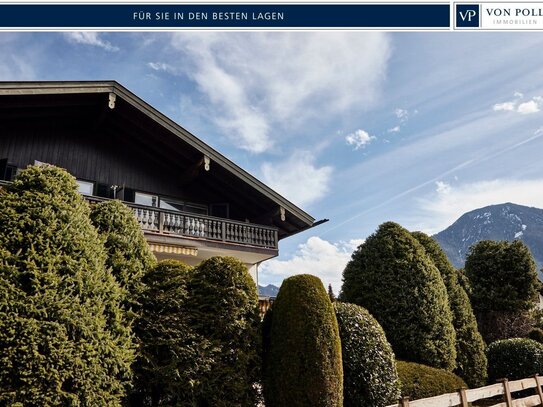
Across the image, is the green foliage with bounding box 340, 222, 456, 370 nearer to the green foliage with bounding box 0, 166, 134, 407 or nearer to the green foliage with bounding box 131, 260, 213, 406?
the green foliage with bounding box 131, 260, 213, 406

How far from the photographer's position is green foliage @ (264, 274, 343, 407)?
7668 millimetres

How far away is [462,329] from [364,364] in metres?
5.95

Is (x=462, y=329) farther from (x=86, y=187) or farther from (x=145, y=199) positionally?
(x=86, y=187)

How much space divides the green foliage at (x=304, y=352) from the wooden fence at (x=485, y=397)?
1303mm

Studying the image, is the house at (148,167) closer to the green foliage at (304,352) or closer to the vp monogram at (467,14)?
the green foliage at (304,352)

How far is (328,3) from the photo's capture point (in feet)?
29.9

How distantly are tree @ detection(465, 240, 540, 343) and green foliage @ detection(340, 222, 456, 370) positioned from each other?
1023 cm

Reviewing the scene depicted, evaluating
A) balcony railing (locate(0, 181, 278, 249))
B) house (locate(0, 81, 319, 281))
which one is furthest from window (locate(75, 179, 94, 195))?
balcony railing (locate(0, 181, 278, 249))

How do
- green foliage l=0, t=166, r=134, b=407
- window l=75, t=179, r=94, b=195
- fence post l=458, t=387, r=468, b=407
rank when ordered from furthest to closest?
window l=75, t=179, r=94, b=195 < fence post l=458, t=387, r=468, b=407 < green foliage l=0, t=166, r=134, b=407

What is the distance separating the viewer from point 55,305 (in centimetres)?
600

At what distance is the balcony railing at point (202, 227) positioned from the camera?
55.4 feet

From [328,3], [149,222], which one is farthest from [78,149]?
[328,3]

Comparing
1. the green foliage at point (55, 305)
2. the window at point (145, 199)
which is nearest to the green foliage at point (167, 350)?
the green foliage at point (55, 305)

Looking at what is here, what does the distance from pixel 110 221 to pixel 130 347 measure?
7.11 feet
